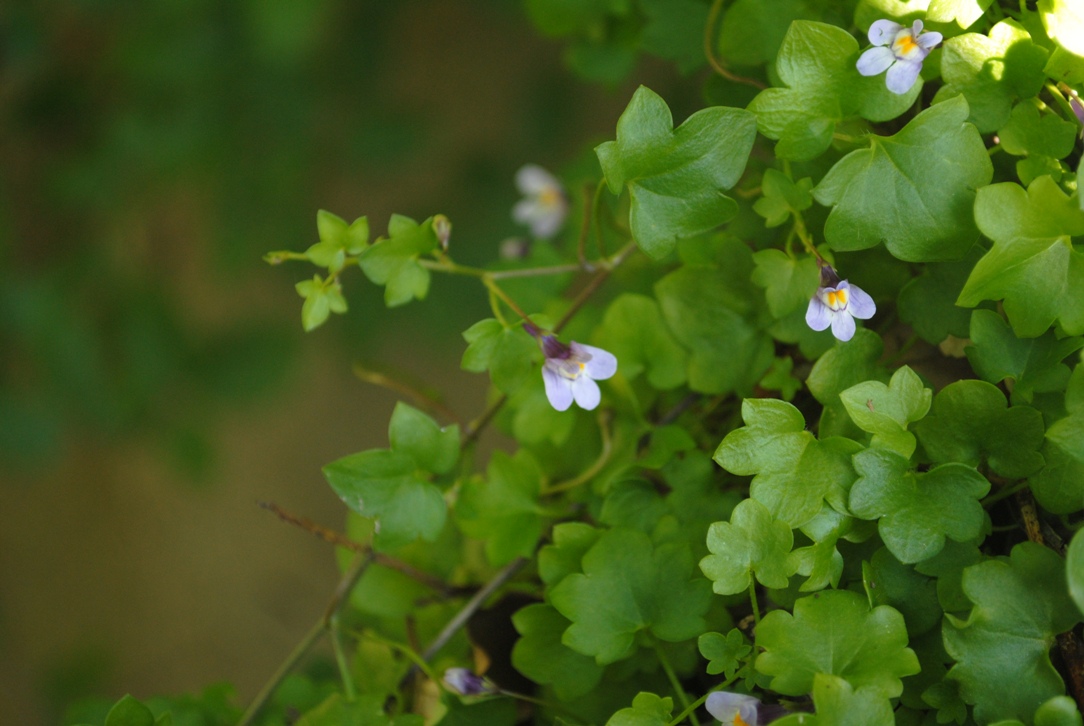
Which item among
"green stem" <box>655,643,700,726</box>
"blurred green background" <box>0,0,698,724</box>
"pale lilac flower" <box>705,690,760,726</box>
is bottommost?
"blurred green background" <box>0,0,698,724</box>

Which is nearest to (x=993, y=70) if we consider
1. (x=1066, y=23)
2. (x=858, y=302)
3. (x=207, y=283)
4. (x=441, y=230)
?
(x=1066, y=23)

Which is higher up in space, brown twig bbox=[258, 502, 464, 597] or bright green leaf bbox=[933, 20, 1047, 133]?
bright green leaf bbox=[933, 20, 1047, 133]

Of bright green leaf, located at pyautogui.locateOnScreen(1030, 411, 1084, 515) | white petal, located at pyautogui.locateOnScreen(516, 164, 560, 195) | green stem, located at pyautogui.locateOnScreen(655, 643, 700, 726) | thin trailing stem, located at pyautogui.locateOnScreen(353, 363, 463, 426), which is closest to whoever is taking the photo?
bright green leaf, located at pyautogui.locateOnScreen(1030, 411, 1084, 515)

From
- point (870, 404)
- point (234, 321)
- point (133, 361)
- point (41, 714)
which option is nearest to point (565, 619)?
point (870, 404)

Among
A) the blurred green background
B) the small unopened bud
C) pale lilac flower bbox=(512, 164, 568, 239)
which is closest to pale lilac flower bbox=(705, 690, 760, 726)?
the small unopened bud

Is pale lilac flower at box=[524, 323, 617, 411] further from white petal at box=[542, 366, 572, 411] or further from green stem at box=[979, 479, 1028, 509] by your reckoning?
green stem at box=[979, 479, 1028, 509]

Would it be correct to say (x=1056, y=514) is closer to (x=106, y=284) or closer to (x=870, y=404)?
(x=870, y=404)

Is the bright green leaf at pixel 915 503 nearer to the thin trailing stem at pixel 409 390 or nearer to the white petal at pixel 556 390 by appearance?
the white petal at pixel 556 390
